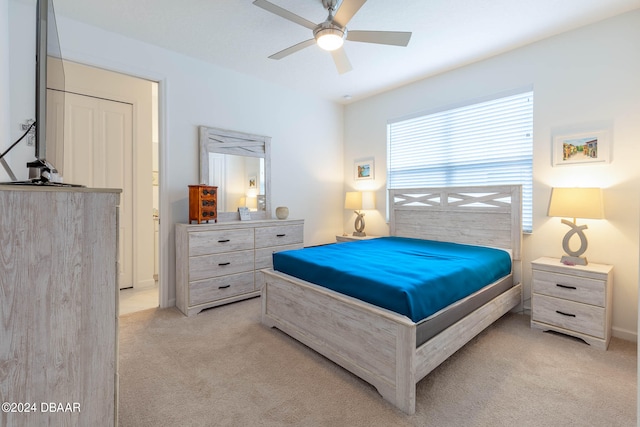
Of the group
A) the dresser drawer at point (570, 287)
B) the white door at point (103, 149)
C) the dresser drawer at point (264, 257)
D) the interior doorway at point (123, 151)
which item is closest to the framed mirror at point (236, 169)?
the dresser drawer at point (264, 257)

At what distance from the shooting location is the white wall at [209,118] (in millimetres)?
2672

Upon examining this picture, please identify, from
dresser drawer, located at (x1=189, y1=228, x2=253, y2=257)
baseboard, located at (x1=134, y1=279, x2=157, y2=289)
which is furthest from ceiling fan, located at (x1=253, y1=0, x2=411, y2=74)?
baseboard, located at (x1=134, y1=279, x2=157, y2=289)

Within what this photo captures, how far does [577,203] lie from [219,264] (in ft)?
11.2

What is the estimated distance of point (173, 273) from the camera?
3262 millimetres

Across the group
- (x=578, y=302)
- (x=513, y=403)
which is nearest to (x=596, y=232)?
(x=578, y=302)

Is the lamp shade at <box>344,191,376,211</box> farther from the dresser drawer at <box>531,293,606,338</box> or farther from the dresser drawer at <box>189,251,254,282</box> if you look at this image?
the dresser drawer at <box>531,293,606,338</box>

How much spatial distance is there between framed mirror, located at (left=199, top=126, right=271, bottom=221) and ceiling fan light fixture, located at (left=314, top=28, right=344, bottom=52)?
1.81m

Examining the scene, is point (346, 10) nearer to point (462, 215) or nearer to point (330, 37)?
point (330, 37)

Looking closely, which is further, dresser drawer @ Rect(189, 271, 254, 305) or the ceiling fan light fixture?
dresser drawer @ Rect(189, 271, 254, 305)

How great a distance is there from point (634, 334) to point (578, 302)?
58 cm

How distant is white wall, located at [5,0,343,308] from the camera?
2.67 meters

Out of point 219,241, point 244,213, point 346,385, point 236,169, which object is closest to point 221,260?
point 219,241

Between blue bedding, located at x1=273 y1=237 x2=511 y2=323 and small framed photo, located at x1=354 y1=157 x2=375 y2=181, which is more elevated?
small framed photo, located at x1=354 y1=157 x2=375 y2=181

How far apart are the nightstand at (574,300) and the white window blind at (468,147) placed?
69 centimetres
